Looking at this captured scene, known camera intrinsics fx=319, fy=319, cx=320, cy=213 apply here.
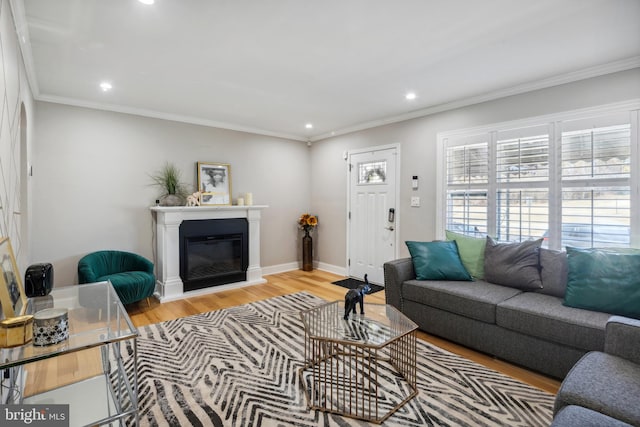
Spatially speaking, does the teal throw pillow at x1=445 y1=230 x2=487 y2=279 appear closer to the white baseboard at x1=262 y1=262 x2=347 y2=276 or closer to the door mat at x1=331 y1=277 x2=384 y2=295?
the door mat at x1=331 y1=277 x2=384 y2=295

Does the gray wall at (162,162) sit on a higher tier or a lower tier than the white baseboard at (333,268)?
higher

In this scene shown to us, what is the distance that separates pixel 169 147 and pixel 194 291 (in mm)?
1996

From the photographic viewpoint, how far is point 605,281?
89.5 inches

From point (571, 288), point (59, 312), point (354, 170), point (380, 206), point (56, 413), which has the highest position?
point (354, 170)

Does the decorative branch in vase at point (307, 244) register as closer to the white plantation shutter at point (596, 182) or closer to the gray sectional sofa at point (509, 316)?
the gray sectional sofa at point (509, 316)

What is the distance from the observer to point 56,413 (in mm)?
1592

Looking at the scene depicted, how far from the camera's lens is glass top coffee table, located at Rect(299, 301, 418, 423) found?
1.89 m

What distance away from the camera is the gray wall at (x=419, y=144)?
9.50ft

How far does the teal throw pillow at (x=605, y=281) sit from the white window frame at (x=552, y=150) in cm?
62

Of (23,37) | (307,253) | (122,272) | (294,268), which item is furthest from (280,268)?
(23,37)

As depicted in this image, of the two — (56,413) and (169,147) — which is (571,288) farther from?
(169,147)

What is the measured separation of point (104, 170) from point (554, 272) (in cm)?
492

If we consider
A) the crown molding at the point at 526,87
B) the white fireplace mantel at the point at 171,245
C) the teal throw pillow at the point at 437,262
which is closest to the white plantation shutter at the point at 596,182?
the crown molding at the point at 526,87

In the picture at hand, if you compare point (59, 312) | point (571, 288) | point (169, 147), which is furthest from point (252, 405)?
point (169, 147)
